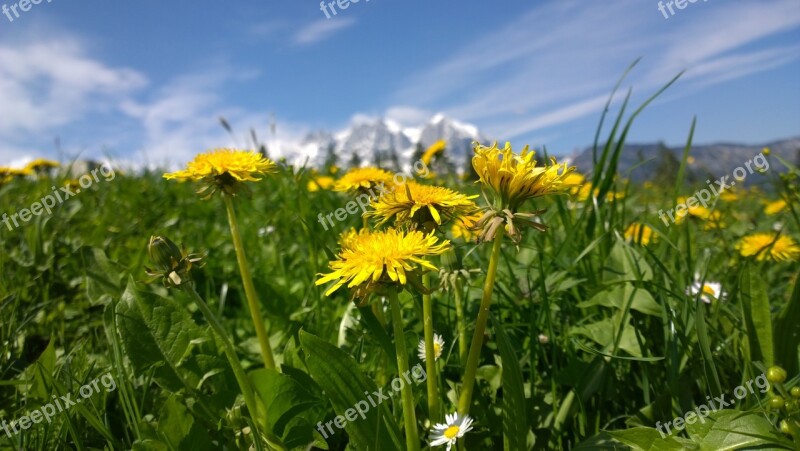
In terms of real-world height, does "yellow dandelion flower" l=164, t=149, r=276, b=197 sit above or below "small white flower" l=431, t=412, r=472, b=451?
above

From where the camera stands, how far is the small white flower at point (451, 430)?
1232 mm

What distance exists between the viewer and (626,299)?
1755 mm

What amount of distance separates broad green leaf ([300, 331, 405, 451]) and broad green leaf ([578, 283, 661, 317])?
85 centimetres

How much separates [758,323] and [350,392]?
3.87 feet

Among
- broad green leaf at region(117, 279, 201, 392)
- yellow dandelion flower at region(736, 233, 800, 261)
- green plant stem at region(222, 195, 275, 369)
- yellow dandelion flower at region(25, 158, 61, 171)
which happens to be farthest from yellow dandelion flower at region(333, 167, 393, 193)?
yellow dandelion flower at region(25, 158, 61, 171)

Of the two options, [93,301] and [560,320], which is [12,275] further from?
[560,320]

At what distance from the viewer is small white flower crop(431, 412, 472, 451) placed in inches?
48.5

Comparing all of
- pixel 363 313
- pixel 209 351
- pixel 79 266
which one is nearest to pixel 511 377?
pixel 363 313

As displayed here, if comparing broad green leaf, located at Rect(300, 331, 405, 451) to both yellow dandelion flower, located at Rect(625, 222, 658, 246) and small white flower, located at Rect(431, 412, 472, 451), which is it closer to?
small white flower, located at Rect(431, 412, 472, 451)

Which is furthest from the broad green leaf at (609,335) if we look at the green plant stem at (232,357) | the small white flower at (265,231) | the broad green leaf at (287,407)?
the small white flower at (265,231)

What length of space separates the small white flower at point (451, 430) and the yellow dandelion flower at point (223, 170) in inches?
34.1

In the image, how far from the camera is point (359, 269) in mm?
1177

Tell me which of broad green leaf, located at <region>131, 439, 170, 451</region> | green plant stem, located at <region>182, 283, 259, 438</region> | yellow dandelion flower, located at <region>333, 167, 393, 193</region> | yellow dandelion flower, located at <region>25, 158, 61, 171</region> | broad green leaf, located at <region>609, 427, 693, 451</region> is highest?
yellow dandelion flower, located at <region>25, 158, 61, 171</region>

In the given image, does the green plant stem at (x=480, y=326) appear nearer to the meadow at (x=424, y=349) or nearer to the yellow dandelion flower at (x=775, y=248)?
the meadow at (x=424, y=349)
